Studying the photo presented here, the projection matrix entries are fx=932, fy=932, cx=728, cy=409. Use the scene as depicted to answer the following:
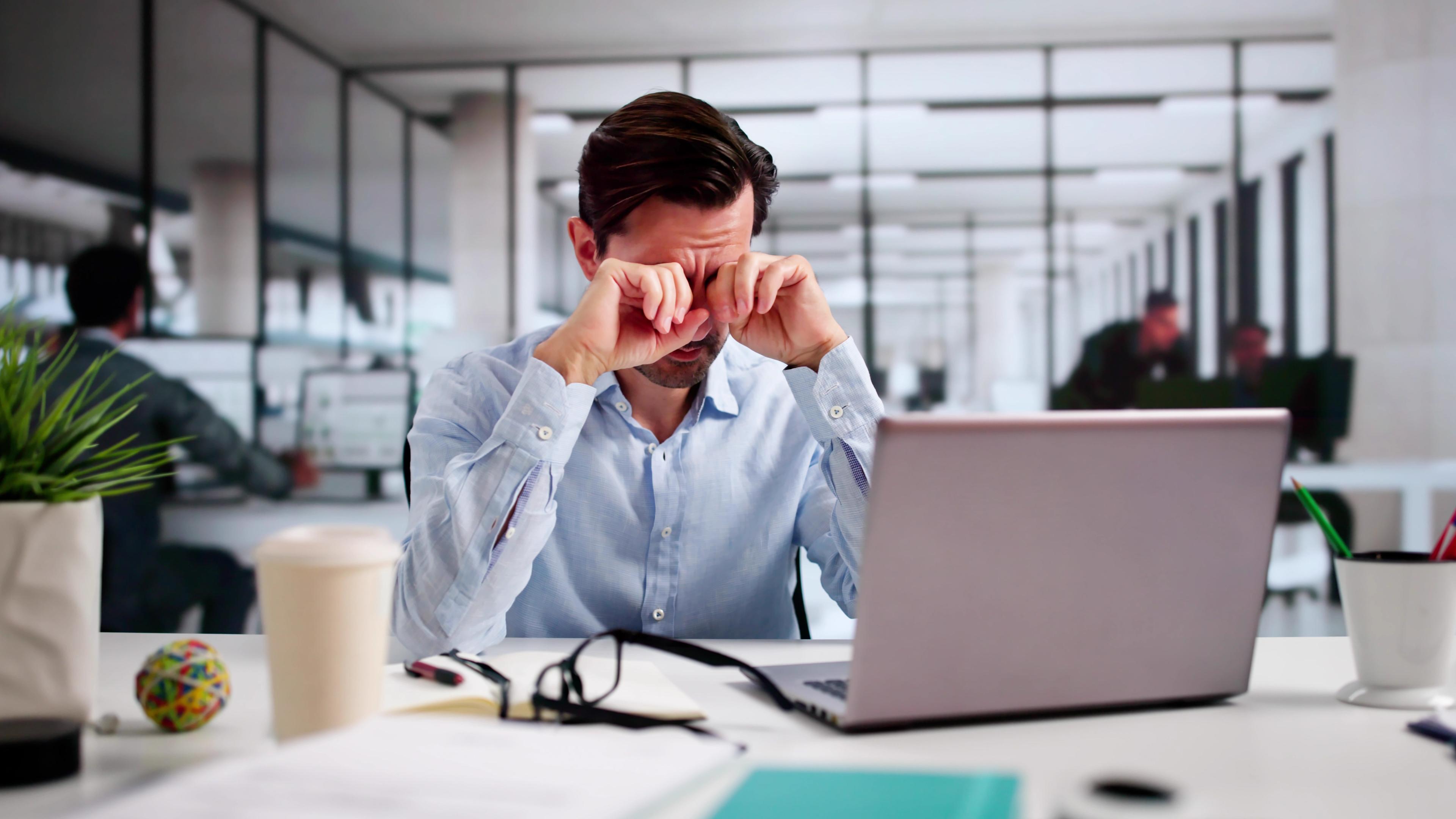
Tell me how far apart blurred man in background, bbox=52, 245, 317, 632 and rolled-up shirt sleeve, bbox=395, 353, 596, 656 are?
1.74 metres

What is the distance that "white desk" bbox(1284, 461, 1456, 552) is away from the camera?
3.10 metres

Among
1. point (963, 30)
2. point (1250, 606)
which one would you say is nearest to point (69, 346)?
point (1250, 606)

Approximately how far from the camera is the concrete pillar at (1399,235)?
432 centimetres

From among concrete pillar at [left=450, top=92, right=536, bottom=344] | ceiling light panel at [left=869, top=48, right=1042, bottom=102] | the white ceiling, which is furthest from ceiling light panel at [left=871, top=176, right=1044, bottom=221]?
concrete pillar at [left=450, top=92, right=536, bottom=344]

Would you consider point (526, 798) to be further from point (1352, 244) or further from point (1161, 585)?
point (1352, 244)

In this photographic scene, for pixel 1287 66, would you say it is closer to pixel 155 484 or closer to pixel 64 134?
pixel 155 484

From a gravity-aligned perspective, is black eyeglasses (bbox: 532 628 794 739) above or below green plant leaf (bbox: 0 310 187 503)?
below

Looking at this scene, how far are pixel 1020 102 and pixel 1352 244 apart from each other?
249 centimetres

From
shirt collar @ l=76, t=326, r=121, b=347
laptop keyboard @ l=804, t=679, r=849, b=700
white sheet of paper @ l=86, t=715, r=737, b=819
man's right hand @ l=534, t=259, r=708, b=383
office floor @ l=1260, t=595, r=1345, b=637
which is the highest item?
shirt collar @ l=76, t=326, r=121, b=347

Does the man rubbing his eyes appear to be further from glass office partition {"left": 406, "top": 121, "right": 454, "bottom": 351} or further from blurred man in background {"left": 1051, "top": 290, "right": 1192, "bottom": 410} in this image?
glass office partition {"left": 406, "top": 121, "right": 454, "bottom": 351}

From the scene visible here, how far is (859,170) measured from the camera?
683cm

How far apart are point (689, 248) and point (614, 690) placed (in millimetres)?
697

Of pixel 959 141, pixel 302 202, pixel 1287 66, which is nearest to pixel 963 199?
pixel 959 141

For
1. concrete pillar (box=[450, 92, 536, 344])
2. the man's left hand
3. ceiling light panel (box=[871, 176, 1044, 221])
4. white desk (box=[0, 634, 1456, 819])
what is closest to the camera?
white desk (box=[0, 634, 1456, 819])
